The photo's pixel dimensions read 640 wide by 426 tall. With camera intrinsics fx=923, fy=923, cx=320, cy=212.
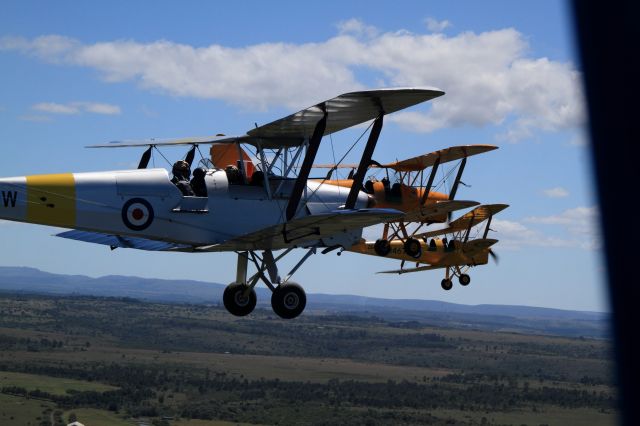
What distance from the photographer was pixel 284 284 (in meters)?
15.3

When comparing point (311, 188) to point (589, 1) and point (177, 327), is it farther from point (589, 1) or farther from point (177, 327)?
point (177, 327)

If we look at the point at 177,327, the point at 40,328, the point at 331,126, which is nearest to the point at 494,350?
the point at 177,327

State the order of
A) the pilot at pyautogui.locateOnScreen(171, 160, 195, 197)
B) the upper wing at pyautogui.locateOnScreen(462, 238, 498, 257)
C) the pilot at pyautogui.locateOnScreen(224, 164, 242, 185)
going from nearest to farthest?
the pilot at pyautogui.locateOnScreen(171, 160, 195, 197) → the pilot at pyautogui.locateOnScreen(224, 164, 242, 185) → the upper wing at pyautogui.locateOnScreen(462, 238, 498, 257)

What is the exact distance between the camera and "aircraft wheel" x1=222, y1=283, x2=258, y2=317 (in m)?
15.5

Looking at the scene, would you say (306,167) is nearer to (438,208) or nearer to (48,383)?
(438,208)

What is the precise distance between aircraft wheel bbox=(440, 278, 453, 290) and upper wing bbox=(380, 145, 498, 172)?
18.2ft

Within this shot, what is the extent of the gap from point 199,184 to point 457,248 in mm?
24273

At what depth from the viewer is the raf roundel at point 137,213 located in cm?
Result: 1401

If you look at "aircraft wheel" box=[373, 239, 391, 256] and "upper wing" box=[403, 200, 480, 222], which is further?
"aircraft wheel" box=[373, 239, 391, 256]

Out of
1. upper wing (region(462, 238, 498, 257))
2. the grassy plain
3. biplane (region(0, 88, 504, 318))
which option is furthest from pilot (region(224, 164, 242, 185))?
the grassy plain

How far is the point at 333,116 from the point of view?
1468 centimetres

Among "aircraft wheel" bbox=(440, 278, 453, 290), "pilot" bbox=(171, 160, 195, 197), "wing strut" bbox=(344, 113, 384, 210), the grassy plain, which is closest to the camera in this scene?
"wing strut" bbox=(344, 113, 384, 210)

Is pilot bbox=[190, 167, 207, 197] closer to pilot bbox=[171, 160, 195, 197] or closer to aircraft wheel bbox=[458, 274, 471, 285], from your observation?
pilot bbox=[171, 160, 195, 197]

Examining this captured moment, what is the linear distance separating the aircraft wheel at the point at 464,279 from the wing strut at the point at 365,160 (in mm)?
19762
